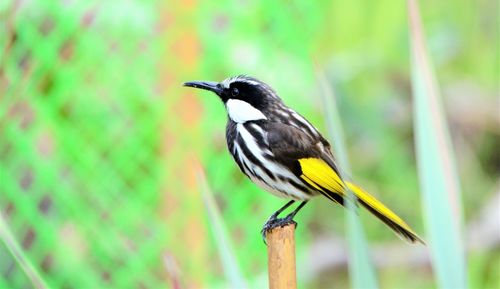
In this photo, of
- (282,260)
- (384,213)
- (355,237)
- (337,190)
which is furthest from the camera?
(337,190)

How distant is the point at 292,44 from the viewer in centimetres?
404

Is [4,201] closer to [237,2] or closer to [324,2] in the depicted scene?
[237,2]

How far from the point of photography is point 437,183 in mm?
1776

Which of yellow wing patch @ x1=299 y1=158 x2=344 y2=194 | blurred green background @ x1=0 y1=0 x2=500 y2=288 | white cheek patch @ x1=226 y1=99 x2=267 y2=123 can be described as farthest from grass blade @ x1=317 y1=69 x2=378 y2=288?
blurred green background @ x1=0 y1=0 x2=500 y2=288

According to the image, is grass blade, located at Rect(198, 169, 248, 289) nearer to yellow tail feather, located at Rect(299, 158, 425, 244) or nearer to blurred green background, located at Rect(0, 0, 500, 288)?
yellow tail feather, located at Rect(299, 158, 425, 244)

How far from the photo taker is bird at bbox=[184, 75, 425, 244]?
256 centimetres

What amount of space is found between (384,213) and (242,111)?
483 millimetres

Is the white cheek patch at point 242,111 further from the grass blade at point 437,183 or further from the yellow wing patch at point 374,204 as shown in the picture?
the grass blade at point 437,183

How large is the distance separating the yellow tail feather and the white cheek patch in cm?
16

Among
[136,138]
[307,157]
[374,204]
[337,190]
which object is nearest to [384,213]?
[374,204]

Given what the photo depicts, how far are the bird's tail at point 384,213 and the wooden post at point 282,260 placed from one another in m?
0.36

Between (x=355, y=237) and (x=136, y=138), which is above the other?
(x=136, y=138)

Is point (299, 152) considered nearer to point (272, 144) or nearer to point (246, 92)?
point (272, 144)

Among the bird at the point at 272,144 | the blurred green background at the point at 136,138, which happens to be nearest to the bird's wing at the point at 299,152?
the bird at the point at 272,144
